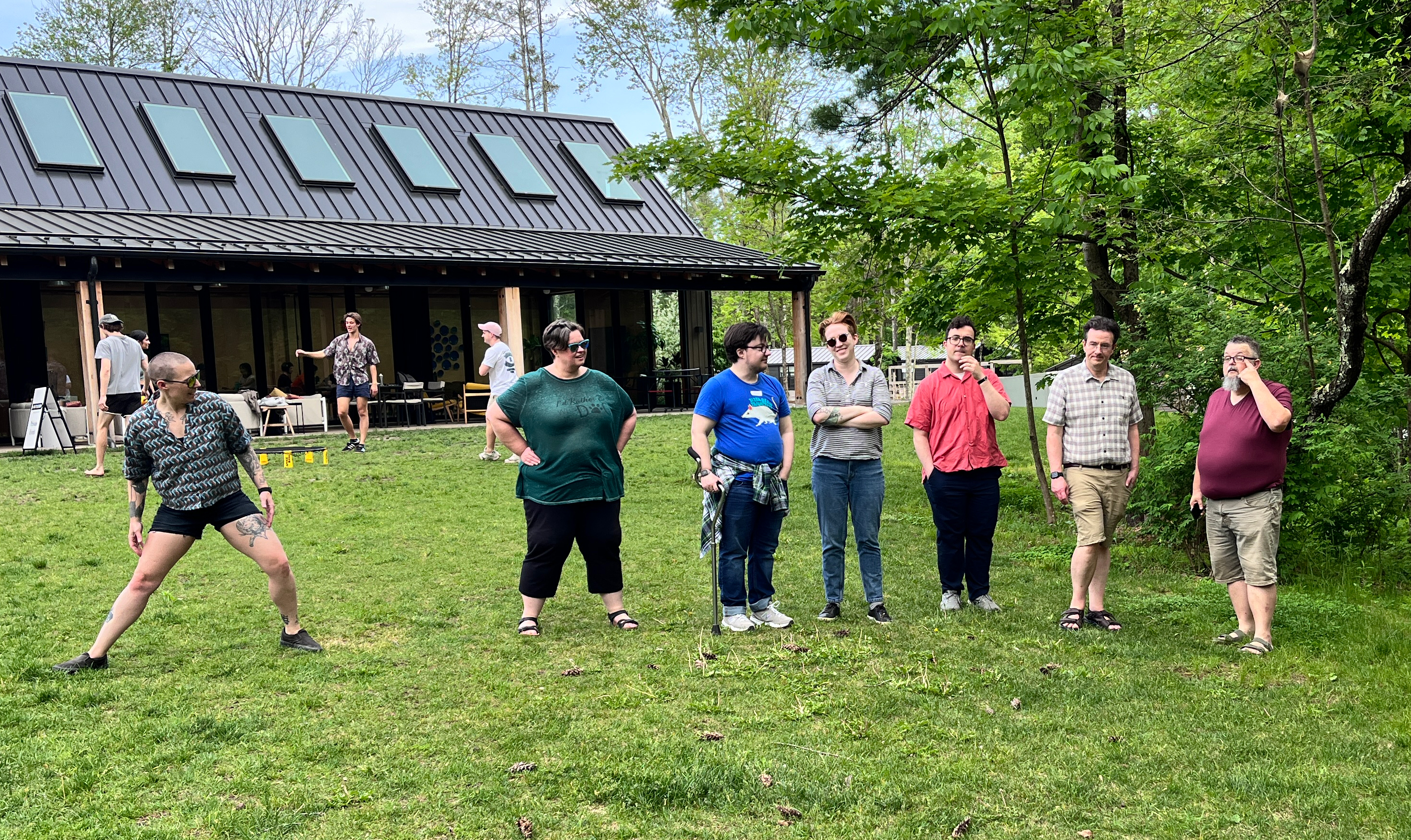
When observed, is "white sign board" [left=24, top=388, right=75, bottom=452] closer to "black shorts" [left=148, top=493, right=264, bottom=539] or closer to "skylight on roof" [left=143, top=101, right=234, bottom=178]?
"skylight on roof" [left=143, top=101, right=234, bottom=178]

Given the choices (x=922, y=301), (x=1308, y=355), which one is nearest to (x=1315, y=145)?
(x=1308, y=355)

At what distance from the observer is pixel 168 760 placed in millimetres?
4125

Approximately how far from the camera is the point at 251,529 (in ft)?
17.4

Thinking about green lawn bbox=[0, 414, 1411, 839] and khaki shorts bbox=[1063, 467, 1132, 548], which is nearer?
green lawn bbox=[0, 414, 1411, 839]

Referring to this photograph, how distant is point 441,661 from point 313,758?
4.39 feet

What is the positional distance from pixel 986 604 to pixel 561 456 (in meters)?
2.67

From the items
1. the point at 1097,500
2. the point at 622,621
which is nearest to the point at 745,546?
the point at 622,621

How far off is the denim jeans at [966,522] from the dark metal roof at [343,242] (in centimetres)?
1223

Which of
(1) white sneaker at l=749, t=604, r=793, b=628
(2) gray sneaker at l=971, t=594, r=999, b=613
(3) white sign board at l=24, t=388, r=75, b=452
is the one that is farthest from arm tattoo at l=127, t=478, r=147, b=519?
(3) white sign board at l=24, t=388, r=75, b=452

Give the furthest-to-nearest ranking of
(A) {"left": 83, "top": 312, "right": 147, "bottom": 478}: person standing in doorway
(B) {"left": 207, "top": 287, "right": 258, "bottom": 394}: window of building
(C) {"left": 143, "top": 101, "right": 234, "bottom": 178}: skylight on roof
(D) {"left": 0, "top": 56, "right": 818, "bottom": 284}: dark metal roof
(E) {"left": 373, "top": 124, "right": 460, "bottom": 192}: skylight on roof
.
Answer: (E) {"left": 373, "top": 124, "right": 460, "bottom": 192}: skylight on roof < (B) {"left": 207, "top": 287, "right": 258, "bottom": 394}: window of building < (C) {"left": 143, "top": 101, "right": 234, "bottom": 178}: skylight on roof < (D) {"left": 0, "top": 56, "right": 818, "bottom": 284}: dark metal roof < (A) {"left": 83, "top": 312, "right": 147, "bottom": 478}: person standing in doorway

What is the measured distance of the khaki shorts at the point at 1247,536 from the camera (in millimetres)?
5457

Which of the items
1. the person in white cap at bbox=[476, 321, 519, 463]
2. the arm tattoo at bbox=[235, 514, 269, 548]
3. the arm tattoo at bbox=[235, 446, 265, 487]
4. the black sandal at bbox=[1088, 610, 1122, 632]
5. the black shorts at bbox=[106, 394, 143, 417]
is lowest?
the black sandal at bbox=[1088, 610, 1122, 632]

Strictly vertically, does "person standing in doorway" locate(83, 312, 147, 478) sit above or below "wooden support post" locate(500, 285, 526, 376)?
below

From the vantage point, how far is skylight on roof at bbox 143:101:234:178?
18.7 meters
